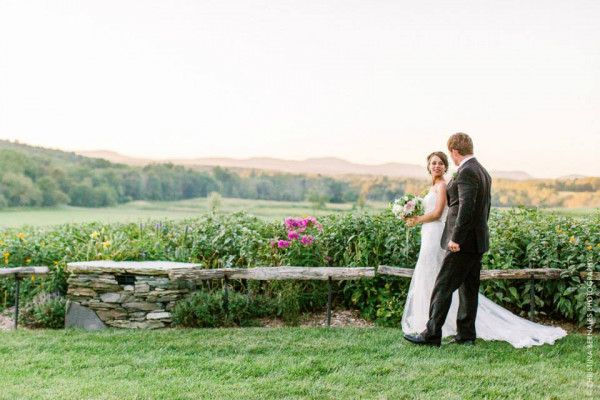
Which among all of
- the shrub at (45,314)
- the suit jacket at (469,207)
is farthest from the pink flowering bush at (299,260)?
the shrub at (45,314)

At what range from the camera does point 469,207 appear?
516 cm

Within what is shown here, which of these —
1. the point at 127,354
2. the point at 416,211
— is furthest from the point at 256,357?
the point at 416,211

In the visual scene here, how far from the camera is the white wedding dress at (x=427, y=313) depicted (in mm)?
5801

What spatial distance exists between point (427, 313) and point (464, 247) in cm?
93

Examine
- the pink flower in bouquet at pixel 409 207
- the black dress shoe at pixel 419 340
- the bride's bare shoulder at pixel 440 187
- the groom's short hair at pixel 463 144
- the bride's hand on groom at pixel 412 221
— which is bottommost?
the black dress shoe at pixel 419 340

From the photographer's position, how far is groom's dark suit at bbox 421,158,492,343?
5.18 m

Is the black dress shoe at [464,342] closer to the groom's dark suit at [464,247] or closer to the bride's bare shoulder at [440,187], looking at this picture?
the groom's dark suit at [464,247]

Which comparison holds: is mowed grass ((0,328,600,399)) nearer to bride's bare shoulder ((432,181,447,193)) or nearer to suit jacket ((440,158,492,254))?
suit jacket ((440,158,492,254))

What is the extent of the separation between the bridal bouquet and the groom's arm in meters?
0.81

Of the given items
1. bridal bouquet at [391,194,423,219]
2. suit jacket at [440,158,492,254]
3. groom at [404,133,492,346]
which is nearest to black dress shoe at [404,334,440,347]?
groom at [404,133,492,346]

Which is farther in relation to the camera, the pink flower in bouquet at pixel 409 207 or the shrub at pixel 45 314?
the shrub at pixel 45 314

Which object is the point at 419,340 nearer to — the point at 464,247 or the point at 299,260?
the point at 464,247

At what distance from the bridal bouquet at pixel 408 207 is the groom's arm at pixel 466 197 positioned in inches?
31.9

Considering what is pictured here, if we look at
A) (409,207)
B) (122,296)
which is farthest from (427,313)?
(122,296)
